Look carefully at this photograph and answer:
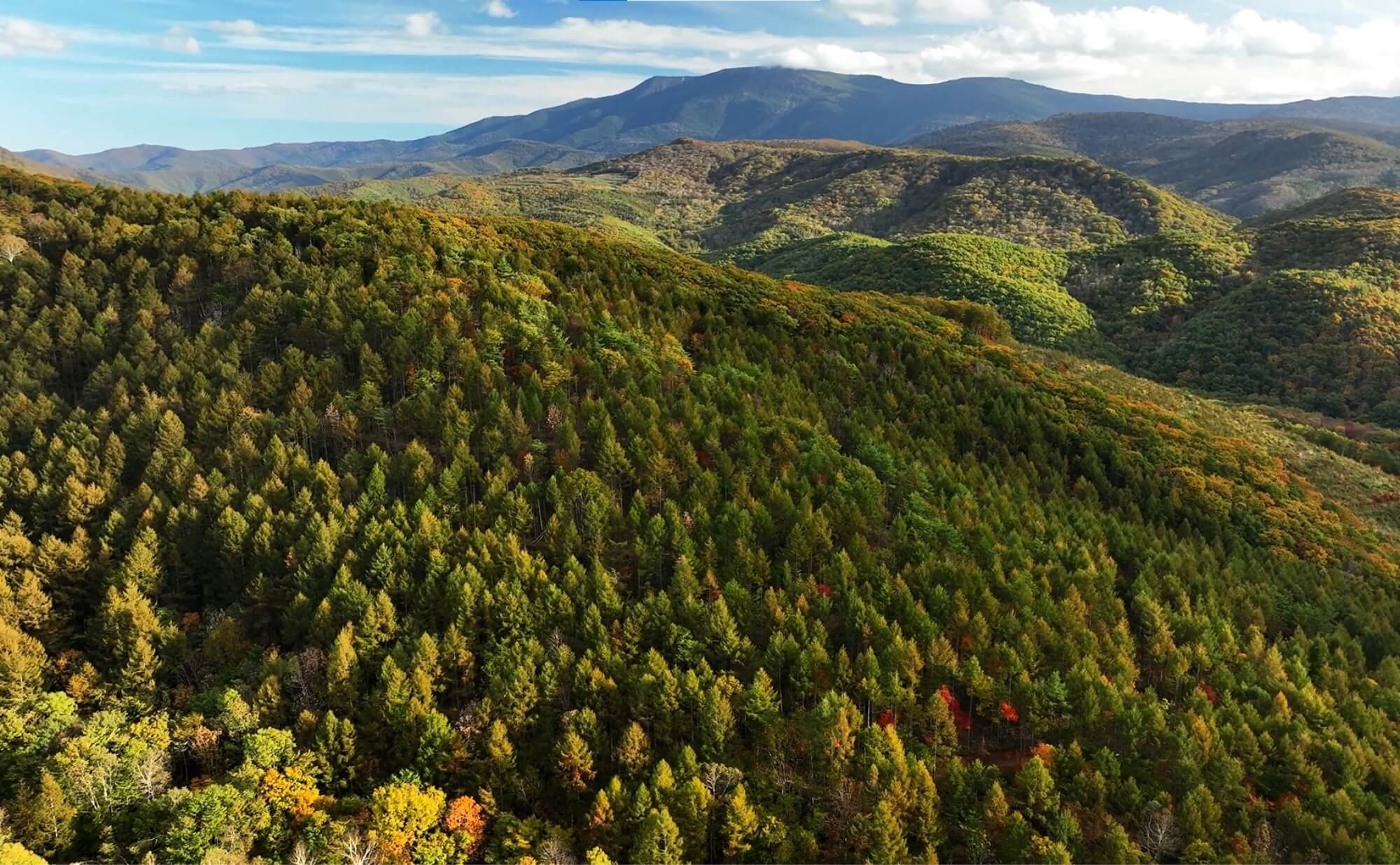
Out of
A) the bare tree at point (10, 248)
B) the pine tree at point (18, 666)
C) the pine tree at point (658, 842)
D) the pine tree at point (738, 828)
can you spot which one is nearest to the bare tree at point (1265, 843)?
the pine tree at point (738, 828)

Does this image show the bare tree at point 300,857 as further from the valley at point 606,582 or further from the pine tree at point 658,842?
the pine tree at point 658,842

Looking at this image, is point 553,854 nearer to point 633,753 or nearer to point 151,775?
point 633,753

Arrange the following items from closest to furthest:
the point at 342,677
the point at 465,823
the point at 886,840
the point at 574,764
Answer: the point at 886,840, the point at 465,823, the point at 574,764, the point at 342,677

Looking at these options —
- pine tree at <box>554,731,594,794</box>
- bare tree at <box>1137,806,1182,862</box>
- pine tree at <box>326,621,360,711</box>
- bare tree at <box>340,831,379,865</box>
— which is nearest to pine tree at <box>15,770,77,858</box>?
pine tree at <box>326,621,360,711</box>

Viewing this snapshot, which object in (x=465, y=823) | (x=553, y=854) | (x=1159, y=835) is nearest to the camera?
(x=553, y=854)

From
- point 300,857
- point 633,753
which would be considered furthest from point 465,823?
point 633,753

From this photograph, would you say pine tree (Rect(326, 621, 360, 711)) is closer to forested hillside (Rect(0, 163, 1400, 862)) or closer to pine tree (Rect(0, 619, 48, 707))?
forested hillside (Rect(0, 163, 1400, 862))

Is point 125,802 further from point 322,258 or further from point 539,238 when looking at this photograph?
point 539,238
